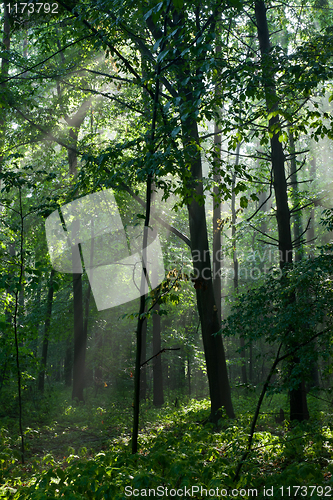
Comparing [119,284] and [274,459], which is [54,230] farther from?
[274,459]

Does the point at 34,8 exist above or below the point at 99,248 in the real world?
above

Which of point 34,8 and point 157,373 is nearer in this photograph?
point 34,8

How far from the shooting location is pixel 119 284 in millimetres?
19078

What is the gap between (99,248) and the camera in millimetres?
17438
